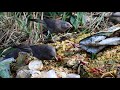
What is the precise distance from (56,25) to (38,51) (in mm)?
263

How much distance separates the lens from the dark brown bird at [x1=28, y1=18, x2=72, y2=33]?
2518 mm

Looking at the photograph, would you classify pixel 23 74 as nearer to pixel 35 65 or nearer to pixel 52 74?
pixel 35 65

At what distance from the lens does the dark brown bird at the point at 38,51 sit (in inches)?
98.7

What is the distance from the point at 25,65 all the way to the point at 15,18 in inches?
15.9

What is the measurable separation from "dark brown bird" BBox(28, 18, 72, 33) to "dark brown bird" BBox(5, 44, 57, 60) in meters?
0.15

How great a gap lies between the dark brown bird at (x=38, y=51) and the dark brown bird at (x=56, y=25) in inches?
6.0

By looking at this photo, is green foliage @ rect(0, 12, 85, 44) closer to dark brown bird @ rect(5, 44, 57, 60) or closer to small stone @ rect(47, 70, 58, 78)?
dark brown bird @ rect(5, 44, 57, 60)

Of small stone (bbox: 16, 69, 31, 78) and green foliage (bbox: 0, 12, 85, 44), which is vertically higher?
green foliage (bbox: 0, 12, 85, 44)

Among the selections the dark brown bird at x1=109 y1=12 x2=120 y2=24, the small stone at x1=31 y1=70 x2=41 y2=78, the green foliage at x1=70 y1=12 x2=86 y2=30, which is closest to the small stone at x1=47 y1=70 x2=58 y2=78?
the small stone at x1=31 y1=70 x2=41 y2=78

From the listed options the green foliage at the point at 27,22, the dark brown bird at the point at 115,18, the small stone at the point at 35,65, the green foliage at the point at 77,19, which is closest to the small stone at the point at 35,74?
the small stone at the point at 35,65

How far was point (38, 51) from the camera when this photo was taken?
2527 millimetres

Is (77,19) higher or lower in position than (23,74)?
higher

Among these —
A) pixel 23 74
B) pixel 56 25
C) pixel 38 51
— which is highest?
pixel 56 25

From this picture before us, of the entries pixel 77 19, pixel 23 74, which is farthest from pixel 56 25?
pixel 23 74
